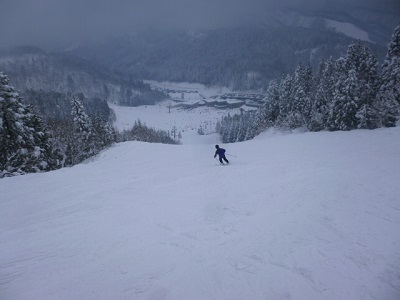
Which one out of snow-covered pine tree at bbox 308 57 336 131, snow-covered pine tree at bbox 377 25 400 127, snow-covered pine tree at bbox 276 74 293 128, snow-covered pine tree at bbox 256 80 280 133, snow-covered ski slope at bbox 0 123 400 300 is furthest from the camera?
snow-covered pine tree at bbox 256 80 280 133

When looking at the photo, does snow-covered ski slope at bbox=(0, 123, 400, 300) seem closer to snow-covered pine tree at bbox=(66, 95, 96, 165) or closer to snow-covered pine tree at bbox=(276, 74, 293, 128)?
snow-covered pine tree at bbox=(66, 95, 96, 165)

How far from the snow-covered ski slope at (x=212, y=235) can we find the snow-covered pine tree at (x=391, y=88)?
54.7 ft

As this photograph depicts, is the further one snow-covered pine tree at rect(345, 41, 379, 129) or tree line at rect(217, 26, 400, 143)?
snow-covered pine tree at rect(345, 41, 379, 129)

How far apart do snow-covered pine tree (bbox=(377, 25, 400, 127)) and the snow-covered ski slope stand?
54.7 feet

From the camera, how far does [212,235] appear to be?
25.8 feet

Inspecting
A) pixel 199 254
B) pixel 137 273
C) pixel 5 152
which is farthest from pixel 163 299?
pixel 5 152

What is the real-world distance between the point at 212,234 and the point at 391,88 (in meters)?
32.8

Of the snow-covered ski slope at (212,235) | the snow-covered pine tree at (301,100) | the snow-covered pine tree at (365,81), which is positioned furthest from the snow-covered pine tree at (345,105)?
the snow-covered ski slope at (212,235)

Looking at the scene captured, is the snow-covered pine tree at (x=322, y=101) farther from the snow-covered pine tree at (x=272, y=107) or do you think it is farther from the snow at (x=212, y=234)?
the snow at (x=212, y=234)

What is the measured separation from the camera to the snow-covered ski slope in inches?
227

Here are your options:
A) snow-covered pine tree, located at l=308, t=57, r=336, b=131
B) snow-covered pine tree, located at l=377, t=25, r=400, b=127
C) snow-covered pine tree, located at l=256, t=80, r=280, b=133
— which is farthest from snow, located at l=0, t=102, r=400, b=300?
snow-covered pine tree, located at l=256, t=80, r=280, b=133

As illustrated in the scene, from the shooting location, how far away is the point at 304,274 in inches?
233

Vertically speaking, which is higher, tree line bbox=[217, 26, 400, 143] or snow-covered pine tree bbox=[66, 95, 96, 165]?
tree line bbox=[217, 26, 400, 143]

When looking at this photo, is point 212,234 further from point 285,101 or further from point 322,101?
point 285,101
